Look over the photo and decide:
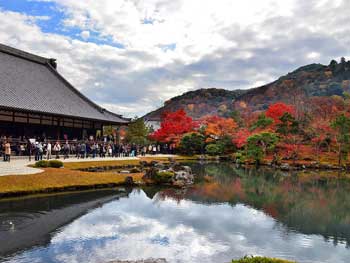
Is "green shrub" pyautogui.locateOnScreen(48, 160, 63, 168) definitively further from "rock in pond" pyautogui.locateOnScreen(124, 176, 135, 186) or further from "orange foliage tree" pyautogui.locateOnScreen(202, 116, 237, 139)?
"orange foliage tree" pyautogui.locateOnScreen(202, 116, 237, 139)

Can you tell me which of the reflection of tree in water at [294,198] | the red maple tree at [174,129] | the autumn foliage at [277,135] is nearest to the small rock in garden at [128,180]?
the reflection of tree in water at [294,198]

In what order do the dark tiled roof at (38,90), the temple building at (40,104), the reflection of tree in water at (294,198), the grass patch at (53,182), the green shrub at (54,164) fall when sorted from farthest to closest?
the dark tiled roof at (38,90), the temple building at (40,104), the green shrub at (54,164), the grass patch at (53,182), the reflection of tree in water at (294,198)

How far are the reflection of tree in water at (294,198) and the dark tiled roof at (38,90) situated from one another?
49.8 feet

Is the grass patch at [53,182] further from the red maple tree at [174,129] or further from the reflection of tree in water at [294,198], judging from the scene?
the red maple tree at [174,129]

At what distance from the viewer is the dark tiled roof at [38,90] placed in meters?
27.6

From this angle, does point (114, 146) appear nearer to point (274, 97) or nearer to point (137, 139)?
point (137, 139)

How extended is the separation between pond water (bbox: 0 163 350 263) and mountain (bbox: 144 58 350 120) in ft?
265

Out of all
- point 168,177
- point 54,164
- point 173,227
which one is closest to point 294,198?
point 168,177

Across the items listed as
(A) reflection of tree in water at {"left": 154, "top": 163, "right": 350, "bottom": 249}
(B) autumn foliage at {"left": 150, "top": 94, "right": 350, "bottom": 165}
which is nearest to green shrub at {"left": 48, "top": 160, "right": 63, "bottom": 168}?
(A) reflection of tree in water at {"left": 154, "top": 163, "right": 350, "bottom": 249}

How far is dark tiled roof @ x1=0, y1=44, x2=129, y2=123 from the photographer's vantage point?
90.6 ft

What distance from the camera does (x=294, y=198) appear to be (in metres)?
19.5

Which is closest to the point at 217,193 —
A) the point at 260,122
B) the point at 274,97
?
the point at 260,122

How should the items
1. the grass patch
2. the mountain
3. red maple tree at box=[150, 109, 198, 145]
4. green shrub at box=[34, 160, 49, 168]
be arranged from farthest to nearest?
the mountain, red maple tree at box=[150, 109, 198, 145], green shrub at box=[34, 160, 49, 168], the grass patch

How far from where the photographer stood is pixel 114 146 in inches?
1437
